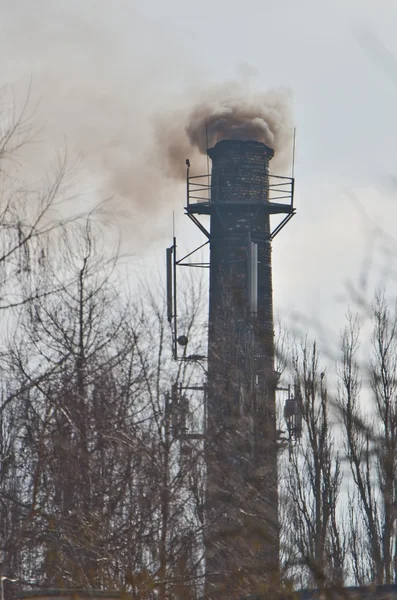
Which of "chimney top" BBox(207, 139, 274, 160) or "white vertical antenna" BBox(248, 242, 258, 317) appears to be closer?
"white vertical antenna" BBox(248, 242, 258, 317)

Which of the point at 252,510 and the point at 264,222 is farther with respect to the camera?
the point at 264,222

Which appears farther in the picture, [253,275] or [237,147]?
[237,147]

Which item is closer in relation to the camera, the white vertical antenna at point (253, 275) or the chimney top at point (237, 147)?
the white vertical antenna at point (253, 275)

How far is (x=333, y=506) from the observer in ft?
62.6

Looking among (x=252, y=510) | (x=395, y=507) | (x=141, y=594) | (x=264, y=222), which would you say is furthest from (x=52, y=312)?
(x=395, y=507)

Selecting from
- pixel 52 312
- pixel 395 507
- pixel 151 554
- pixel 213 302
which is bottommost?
pixel 395 507

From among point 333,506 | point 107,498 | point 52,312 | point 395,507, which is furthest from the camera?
point 333,506

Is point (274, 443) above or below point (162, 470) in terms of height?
above

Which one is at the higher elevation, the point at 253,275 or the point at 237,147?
the point at 237,147

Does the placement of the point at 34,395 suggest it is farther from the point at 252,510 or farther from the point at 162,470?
the point at 252,510

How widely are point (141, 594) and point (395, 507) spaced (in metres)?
6.67

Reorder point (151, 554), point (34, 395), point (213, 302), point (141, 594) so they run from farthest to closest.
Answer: point (213, 302) → point (151, 554) → point (34, 395) → point (141, 594)

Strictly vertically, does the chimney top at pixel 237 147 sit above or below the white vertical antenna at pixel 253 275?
above

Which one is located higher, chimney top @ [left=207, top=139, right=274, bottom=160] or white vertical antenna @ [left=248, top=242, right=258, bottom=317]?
chimney top @ [left=207, top=139, right=274, bottom=160]
